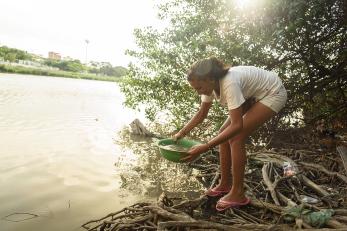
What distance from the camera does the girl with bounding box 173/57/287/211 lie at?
2970 mm

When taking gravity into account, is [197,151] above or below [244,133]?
below

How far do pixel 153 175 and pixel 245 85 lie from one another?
3.23 m

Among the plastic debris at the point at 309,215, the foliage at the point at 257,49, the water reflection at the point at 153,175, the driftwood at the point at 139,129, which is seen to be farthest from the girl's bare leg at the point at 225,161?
the driftwood at the point at 139,129

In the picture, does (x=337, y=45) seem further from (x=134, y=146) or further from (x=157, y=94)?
(x=134, y=146)

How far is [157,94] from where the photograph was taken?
966 centimetres

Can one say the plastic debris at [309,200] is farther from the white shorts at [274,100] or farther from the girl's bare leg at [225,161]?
the white shorts at [274,100]

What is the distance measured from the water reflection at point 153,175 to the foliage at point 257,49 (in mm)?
1912

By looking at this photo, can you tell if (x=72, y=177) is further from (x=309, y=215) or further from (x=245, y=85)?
(x=309, y=215)

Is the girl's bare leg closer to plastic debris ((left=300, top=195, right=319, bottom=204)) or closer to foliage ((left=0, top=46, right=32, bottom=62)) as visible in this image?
plastic debris ((left=300, top=195, right=319, bottom=204))

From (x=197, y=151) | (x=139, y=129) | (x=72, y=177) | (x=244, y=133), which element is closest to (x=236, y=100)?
(x=244, y=133)

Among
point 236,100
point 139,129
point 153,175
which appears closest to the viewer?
point 236,100

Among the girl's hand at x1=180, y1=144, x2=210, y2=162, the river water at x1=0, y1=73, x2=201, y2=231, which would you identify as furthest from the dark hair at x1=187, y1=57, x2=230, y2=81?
the river water at x1=0, y1=73, x2=201, y2=231

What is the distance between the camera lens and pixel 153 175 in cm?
595

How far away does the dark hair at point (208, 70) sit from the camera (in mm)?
3033
